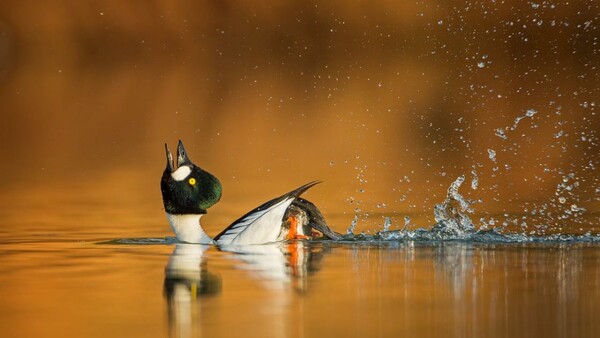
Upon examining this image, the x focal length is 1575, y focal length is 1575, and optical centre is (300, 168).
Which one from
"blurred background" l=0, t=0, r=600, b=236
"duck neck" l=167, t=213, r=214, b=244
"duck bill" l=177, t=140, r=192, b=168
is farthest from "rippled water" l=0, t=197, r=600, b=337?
"blurred background" l=0, t=0, r=600, b=236

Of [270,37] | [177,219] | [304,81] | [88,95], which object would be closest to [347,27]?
[270,37]

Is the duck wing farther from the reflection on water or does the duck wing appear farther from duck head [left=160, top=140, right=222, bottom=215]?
duck head [left=160, top=140, right=222, bottom=215]

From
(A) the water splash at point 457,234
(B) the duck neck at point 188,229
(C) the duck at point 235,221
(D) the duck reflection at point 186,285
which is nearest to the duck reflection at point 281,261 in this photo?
(C) the duck at point 235,221

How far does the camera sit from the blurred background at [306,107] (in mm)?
13438

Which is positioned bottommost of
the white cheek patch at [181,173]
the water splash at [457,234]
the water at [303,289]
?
the water at [303,289]

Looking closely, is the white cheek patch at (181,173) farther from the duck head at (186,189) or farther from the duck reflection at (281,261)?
the duck reflection at (281,261)

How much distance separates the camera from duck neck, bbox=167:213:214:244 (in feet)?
34.9

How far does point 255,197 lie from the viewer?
13.7 meters

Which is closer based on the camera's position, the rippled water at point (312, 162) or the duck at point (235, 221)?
the rippled water at point (312, 162)

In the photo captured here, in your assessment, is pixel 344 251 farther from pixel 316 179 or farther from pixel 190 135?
pixel 190 135

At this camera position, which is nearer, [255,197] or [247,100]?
[255,197]

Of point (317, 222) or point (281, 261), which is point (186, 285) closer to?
point (281, 261)

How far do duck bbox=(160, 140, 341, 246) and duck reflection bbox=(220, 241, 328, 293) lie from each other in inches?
4.4

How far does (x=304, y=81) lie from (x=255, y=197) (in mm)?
14815
